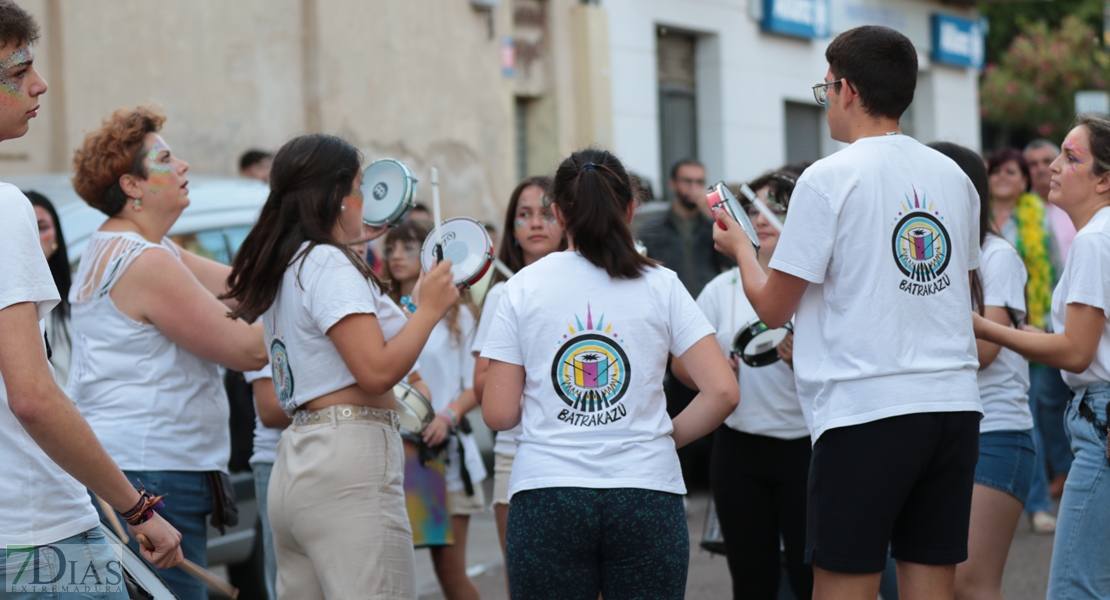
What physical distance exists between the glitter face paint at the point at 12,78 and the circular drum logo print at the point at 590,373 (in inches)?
54.9

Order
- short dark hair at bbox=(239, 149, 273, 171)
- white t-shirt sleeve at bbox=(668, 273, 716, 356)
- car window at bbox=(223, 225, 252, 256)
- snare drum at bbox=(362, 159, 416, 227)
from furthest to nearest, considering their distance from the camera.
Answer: short dark hair at bbox=(239, 149, 273, 171) < car window at bbox=(223, 225, 252, 256) < snare drum at bbox=(362, 159, 416, 227) < white t-shirt sleeve at bbox=(668, 273, 716, 356)

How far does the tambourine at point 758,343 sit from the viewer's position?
Answer: 13.7ft

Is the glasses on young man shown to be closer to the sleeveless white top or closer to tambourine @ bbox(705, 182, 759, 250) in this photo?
Result: tambourine @ bbox(705, 182, 759, 250)

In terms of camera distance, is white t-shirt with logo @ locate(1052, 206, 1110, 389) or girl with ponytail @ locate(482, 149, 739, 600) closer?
girl with ponytail @ locate(482, 149, 739, 600)

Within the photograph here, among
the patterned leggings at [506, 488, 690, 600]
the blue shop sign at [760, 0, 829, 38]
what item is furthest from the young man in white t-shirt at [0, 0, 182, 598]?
the blue shop sign at [760, 0, 829, 38]

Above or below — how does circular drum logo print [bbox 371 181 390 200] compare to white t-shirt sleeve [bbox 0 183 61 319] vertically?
above

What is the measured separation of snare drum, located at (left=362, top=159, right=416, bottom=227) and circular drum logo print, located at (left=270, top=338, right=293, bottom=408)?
0.48 meters

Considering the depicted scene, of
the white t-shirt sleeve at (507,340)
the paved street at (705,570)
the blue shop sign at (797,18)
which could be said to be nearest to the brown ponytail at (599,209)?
the white t-shirt sleeve at (507,340)

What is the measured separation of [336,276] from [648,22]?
12057 mm

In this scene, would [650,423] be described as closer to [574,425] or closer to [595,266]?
[574,425]

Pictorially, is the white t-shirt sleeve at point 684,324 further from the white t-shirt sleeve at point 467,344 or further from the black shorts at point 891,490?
the white t-shirt sleeve at point 467,344

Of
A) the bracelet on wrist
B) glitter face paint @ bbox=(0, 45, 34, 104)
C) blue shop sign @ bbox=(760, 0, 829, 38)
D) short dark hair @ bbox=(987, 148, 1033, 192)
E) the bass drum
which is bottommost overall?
the bass drum

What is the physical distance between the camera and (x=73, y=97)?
31.4 ft

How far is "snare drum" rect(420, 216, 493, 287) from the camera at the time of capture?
3684mm
